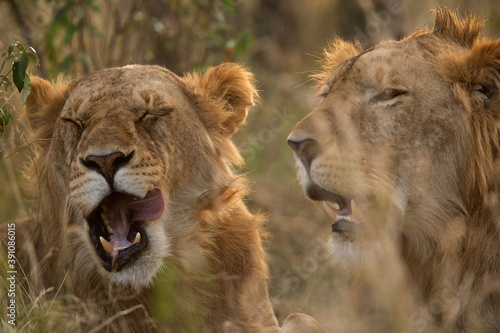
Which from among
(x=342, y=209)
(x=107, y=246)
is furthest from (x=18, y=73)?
(x=342, y=209)

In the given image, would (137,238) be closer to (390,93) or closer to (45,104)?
(45,104)

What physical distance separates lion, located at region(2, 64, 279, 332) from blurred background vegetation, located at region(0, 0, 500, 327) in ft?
1.41

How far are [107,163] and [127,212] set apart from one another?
34 centimetres

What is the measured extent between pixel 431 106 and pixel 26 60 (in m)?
1.92

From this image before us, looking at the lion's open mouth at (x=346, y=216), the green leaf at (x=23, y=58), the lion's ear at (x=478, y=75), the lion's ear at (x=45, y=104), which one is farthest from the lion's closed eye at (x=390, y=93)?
the lion's ear at (x=45, y=104)

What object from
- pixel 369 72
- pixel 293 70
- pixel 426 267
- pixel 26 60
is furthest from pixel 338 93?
pixel 293 70

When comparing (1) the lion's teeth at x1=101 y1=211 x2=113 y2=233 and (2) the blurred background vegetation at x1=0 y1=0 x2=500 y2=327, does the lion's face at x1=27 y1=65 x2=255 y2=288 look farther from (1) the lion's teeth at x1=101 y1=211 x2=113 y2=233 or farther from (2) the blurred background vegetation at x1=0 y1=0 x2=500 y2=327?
(2) the blurred background vegetation at x1=0 y1=0 x2=500 y2=327

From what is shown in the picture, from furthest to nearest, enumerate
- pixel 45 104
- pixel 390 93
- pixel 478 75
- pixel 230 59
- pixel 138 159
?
pixel 230 59
pixel 45 104
pixel 138 159
pixel 390 93
pixel 478 75

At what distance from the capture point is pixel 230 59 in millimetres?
6281

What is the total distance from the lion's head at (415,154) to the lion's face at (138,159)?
794 millimetres

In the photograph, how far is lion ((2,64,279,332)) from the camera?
3.50m

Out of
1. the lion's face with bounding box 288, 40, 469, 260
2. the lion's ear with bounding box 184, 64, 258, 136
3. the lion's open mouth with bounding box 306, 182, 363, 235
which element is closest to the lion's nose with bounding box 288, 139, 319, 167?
the lion's face with bounding box 288, 40, 469, 260

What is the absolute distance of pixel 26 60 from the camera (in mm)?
3576

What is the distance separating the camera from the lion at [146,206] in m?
3.50
